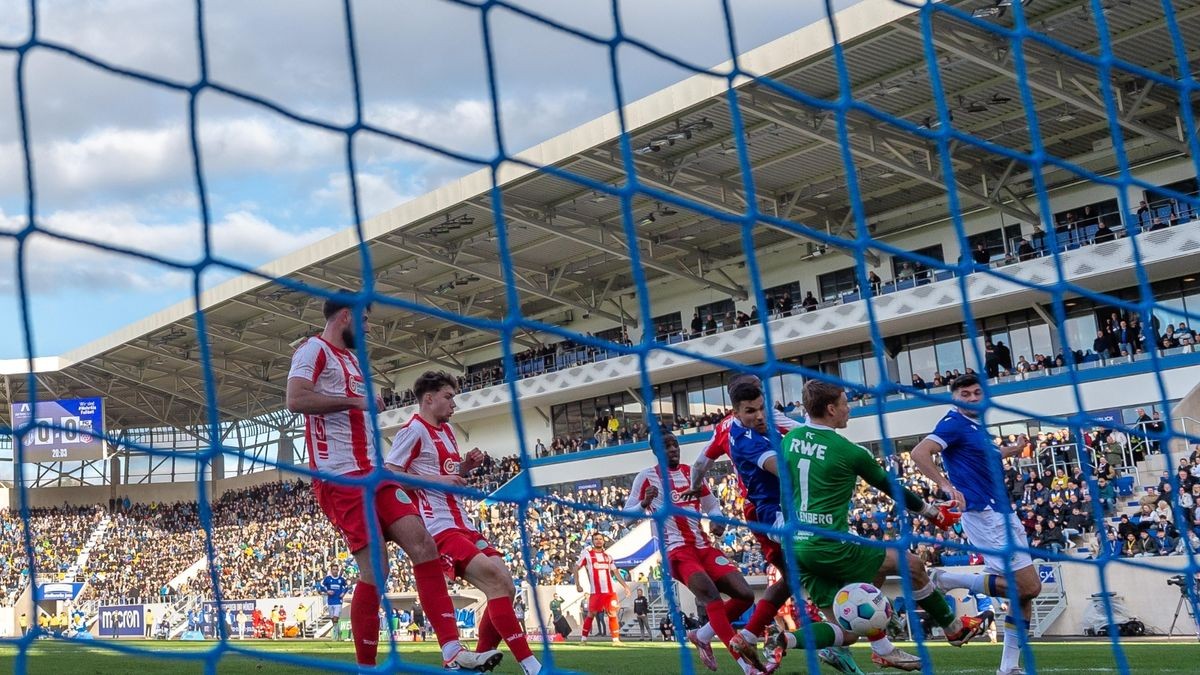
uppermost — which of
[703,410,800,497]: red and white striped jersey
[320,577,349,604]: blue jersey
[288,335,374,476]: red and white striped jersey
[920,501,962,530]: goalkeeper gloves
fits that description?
[288,335,374,476]: red and white striped jersey

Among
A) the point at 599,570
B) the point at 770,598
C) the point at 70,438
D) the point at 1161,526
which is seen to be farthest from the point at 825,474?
the point at 70,438

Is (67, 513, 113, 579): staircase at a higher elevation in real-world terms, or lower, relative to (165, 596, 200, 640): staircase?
higher

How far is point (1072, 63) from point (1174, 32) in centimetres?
1629

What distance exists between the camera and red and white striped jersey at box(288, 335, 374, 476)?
5.20 m

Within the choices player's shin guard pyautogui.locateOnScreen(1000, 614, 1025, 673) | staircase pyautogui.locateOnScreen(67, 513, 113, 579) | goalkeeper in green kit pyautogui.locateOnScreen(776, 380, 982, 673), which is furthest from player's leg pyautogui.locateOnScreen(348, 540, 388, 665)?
staircase pyautogui.locateOnScreen(67, 513, 113, 579)

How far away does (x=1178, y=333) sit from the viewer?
24109mm

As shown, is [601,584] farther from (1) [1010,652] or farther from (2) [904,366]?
(2) [904,366]

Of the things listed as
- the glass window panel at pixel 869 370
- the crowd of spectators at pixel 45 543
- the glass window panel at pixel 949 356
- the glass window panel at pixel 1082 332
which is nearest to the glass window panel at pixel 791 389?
the glass window panel at pixel 869 370

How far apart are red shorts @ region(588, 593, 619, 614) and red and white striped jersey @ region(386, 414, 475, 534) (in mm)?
12863

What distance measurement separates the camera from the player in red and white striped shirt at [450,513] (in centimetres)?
551

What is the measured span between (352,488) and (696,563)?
7.96 feet

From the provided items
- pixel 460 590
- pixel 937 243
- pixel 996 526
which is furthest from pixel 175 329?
pixel 996 526

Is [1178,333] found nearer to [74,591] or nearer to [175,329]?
[175,329]

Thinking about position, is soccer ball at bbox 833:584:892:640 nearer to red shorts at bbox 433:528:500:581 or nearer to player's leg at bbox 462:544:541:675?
player's leg at bbox 462:544:541:675
